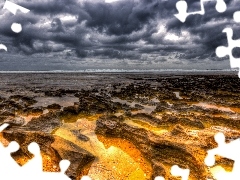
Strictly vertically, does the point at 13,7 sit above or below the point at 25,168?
above

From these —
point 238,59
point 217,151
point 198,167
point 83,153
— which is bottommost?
point 198,167

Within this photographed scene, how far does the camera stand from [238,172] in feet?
15.4

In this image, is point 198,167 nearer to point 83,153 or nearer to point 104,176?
point 104,176

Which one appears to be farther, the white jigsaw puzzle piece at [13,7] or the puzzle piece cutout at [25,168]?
the white jigsaw puzzle piece at [13,7]

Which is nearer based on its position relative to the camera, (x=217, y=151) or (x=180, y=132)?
(x=217, y=151)

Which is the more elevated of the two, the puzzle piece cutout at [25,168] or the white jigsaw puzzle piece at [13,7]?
the white jigsaw puzzle piece at [13,7]

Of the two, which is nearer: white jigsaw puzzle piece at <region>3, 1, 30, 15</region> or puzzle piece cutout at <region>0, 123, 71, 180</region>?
puzzle piece cutout at <region>0, 123, 71, 180</region>

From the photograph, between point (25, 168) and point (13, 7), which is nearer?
point (25, 168)

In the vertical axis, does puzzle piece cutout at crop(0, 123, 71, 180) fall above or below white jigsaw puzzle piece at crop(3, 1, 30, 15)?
below

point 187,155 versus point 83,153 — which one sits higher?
point 83,153

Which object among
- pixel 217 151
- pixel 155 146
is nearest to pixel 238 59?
pixel 217 151

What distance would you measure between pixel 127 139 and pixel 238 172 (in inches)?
200

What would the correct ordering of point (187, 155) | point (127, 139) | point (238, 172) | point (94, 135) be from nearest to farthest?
point (238, 172)
point (187, 155)
point (127, 139)
point (94, 135)

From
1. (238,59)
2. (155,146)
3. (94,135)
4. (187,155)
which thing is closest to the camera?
(238,59)
